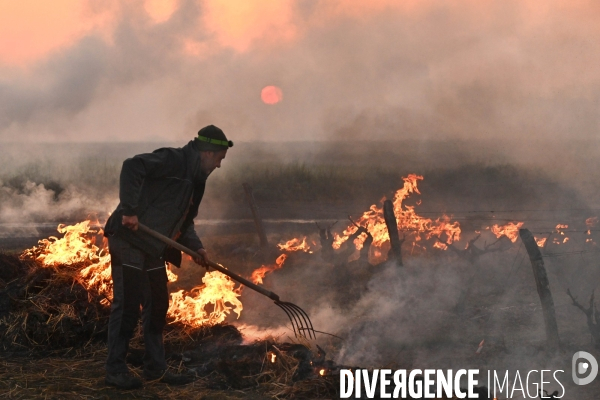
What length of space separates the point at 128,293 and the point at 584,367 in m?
4.92

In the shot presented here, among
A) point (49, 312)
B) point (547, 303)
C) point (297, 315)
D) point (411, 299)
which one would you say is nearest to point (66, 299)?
point (49, 312)

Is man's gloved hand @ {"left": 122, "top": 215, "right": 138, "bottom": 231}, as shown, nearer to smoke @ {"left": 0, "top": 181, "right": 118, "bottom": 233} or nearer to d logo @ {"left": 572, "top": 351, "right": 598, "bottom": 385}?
d logo @ {"left": 572, "top": 351, "right": 598, "bottom": 385}

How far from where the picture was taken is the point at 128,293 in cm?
485

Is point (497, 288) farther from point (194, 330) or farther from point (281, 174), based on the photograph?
point (281, 174)

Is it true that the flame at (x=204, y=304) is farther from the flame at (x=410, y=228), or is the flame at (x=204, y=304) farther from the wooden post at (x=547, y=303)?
the wooden post at (x=547, y=303)

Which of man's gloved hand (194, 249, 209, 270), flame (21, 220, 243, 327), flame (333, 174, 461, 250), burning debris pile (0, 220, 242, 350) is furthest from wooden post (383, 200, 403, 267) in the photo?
man's gloved hand (194, 249, 209, 270)

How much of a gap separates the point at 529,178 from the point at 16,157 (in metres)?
26.6

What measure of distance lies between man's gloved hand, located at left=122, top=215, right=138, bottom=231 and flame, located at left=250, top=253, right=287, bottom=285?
422cm

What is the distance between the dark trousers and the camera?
4844 mm

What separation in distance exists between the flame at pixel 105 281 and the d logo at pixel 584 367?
3.99 metres

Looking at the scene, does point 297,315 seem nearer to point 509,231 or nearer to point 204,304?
point 204,304

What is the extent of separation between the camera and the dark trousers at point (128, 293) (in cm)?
484

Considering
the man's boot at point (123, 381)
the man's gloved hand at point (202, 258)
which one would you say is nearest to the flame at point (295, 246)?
the man's gloved hand at point (202, 258)

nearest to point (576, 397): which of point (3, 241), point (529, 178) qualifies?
point (3, 241)
